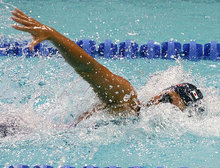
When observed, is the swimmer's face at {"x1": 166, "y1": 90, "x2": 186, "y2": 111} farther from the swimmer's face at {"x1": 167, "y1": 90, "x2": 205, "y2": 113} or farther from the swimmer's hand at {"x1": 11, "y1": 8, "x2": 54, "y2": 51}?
the swimmer's hand at {"x1": 11, "y1": 8, "x2": 54, "y2": 51}

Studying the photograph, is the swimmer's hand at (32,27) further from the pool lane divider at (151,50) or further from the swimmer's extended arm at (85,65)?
the pool lane divider at (151,50)

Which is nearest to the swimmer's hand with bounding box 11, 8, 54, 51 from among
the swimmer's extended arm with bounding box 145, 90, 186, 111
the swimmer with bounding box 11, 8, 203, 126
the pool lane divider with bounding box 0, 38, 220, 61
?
the swimmer with bounding box 11, 8, 203, 126

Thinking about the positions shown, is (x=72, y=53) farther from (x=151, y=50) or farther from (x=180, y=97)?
(x=151, y=50)

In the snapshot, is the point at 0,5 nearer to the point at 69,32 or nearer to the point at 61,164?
the point at 69,32

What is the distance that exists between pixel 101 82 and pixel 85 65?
145 millimetres

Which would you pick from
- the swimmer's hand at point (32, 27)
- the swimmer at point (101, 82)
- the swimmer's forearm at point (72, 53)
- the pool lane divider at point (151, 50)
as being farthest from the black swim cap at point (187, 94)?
the pool lane divider at point (151, 50)

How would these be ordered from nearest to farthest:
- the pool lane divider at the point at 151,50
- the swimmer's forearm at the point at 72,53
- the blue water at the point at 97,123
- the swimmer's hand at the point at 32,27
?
the swimmer's hand at the point at 32,27 → the swimmer's forearm at the point at 72,53 → the blue water at the point at 97,123 → the pool lane divider at the point at 151,50

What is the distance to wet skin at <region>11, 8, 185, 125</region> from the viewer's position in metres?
1.92

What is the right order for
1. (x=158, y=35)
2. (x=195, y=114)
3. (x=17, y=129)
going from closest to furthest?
1. (x=17, y=129)
2. (x=195, y=114)
3. (x=158, y=35)

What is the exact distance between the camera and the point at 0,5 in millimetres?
5223

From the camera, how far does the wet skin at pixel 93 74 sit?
192 cm

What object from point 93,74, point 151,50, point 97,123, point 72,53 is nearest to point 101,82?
point 93,74

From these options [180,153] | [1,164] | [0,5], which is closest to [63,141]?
[1,164]

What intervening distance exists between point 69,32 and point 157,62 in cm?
122
